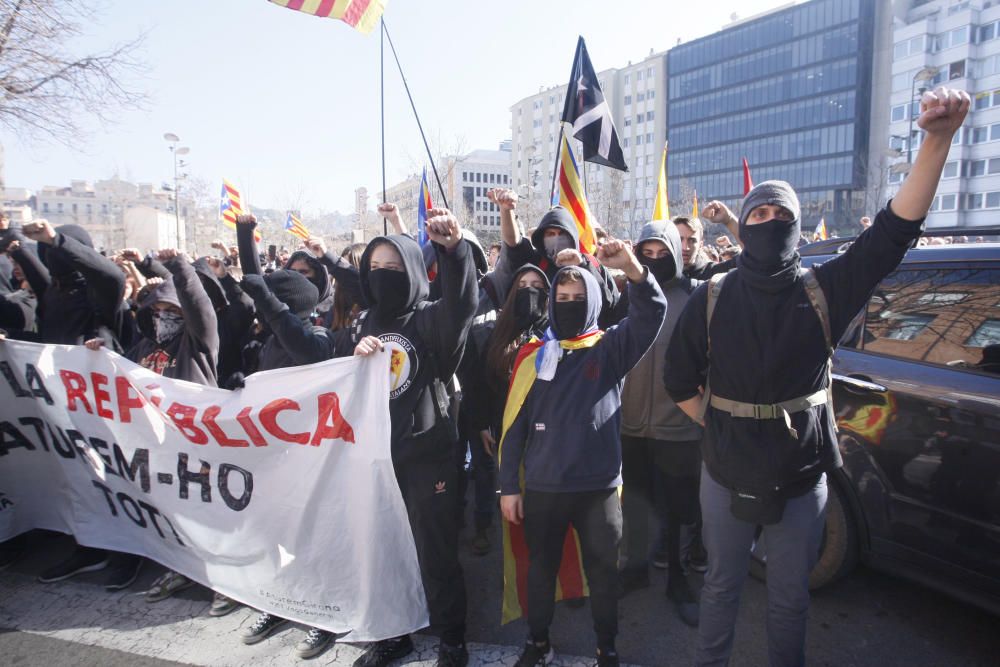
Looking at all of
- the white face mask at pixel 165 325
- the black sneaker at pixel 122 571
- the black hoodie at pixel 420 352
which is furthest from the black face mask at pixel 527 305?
the black sneaker at pixel 122 571

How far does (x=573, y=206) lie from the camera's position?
15.0 ft

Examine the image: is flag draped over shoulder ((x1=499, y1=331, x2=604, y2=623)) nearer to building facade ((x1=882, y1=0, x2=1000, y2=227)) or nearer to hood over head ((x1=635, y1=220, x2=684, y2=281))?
hood over head ((x1=635, y1=220, x2=684, y2=281))

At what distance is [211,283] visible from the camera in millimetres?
3900

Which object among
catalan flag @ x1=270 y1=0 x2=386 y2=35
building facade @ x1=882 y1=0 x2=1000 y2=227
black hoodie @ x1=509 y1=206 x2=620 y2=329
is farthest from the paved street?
building facade @ x1=882 y1=0 x2=1000 y2=227

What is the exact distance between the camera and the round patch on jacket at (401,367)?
2.78 metres

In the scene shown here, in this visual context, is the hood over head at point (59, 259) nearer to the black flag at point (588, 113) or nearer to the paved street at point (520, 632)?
the paved street at point (520, 632)

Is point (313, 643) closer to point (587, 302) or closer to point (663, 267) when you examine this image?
point (587, 302)

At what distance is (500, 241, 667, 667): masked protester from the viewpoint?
8.44 ft

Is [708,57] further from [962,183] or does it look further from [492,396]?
[492,396]

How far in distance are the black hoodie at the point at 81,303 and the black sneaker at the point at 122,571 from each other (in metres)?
1.37

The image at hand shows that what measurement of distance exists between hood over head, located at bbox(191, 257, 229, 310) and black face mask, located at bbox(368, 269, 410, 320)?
63.0 inches

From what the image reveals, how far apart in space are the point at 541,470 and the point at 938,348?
6.29 ft

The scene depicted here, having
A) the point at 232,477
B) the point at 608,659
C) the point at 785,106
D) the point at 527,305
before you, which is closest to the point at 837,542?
the point at 608,659

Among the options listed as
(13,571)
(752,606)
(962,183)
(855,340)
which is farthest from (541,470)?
(962,183)
